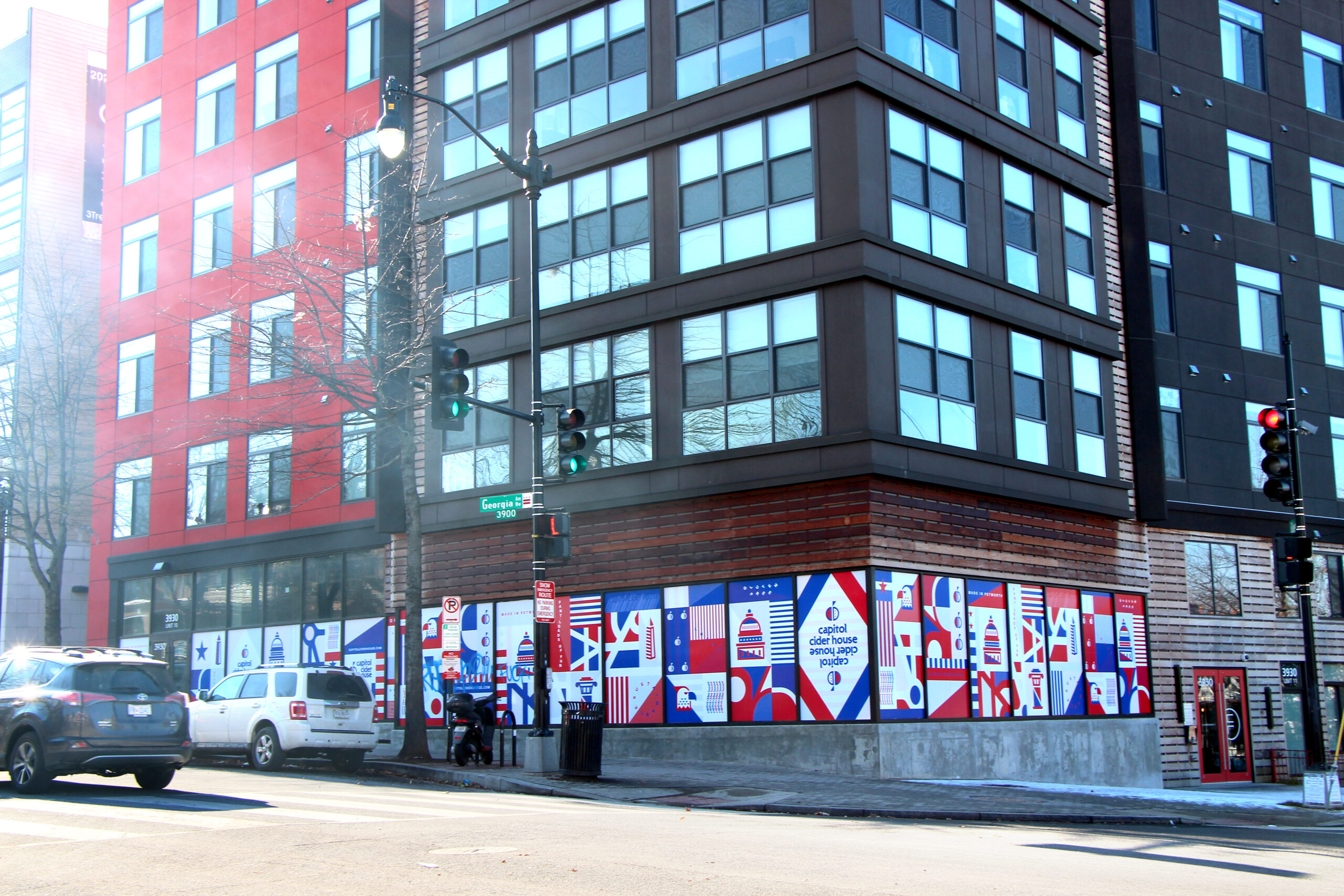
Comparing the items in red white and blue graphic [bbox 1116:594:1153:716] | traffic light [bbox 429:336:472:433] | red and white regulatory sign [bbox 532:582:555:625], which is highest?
traffic light [bbox 429:336:472:433]

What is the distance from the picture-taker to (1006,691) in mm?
23250

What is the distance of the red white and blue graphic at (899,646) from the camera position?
20719 millimetres

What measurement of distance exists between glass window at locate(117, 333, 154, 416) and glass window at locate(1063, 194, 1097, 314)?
24592mm

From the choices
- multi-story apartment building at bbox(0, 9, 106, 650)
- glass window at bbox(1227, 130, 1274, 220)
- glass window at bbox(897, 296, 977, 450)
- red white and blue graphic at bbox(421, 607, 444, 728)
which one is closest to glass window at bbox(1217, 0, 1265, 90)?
glass window at bbox(1227, 130, 1274, 220)

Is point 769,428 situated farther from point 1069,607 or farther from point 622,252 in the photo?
point 1069,607

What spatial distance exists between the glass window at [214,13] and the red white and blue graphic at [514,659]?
19.7 metres

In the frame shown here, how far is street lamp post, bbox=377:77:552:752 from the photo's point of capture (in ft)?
59.3

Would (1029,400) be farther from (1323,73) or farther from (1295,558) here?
(1323,73)

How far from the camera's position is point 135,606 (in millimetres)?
36375

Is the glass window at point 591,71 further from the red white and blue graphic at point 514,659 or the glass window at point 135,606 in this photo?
the glass window at point 135,606

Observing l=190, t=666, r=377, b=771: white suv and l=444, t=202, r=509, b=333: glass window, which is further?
l=444, t=202, r=509, b=333: glass window

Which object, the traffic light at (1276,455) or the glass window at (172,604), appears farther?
the glass window at (172,604)

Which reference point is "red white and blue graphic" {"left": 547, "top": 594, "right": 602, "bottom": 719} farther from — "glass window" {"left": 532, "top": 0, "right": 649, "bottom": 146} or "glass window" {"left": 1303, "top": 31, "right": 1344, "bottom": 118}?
"glass window" {"left": 1303, "top": 31, "right": 1344, "bottom": 118}

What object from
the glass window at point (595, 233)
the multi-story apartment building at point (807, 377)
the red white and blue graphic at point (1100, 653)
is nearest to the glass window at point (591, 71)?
the multi-story apartment building at point (807, 377)
